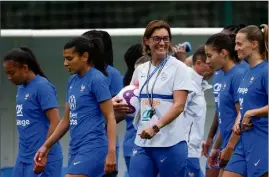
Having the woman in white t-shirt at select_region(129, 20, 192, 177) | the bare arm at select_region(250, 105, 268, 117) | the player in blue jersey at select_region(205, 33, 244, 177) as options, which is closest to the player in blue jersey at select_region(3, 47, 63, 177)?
the woman in white t-shirt at select_region(129, 20, 192, 177)

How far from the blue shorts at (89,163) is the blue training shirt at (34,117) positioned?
0.86 meters

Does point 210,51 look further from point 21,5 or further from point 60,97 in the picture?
point 21,5

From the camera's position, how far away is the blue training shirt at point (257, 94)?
847 cm

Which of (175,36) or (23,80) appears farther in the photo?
(175,36)

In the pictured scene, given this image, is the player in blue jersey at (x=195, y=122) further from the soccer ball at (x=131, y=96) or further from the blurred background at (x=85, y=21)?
the blurred background at (x=85, y=21)

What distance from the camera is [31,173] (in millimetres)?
9789

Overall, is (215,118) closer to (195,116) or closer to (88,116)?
(195,116)

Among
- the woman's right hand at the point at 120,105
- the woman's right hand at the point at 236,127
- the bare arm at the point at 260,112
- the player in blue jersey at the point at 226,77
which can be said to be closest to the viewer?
the bare arm at the point at 260,112

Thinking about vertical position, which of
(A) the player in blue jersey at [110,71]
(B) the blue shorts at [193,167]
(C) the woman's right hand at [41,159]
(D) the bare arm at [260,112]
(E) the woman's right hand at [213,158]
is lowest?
(B) the blue shorts at [193,167]

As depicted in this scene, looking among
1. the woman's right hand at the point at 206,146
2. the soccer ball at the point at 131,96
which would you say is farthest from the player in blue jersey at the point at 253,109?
the woman's right hand at the point at 206,146

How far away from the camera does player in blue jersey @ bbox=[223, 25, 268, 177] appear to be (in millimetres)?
8477

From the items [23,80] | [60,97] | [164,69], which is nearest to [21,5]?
[60,97]

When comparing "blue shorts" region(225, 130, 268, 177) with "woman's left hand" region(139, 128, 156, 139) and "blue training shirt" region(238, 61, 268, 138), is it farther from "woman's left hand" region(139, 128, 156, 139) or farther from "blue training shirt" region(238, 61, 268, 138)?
"woman's left hand" region(139, 128, 156, 139)

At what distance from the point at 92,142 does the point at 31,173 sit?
0.96m
